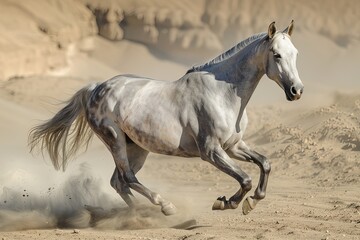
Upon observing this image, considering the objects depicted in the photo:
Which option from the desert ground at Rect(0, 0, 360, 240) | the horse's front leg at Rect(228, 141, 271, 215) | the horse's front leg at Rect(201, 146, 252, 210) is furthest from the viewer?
the desert ground at Rect(0, 0, 360, 240)

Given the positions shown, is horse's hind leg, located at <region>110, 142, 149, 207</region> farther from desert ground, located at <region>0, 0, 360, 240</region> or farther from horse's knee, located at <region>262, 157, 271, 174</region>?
horse's knee, located at <region>262, 157, 271, 174</region>

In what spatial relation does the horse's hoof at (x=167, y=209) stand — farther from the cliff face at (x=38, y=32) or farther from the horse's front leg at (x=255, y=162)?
the cliff face at (x=38, y=32)

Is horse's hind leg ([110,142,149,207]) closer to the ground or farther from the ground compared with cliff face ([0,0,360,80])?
closer to the ground

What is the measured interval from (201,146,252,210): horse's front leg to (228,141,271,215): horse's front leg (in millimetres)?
109

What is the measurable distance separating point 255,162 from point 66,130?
200 cm

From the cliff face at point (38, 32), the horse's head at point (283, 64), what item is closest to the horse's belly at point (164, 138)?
the horse's head at point (283, 64)

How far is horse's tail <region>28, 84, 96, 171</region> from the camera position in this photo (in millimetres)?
7367

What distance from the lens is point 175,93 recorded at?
6457 millimetres

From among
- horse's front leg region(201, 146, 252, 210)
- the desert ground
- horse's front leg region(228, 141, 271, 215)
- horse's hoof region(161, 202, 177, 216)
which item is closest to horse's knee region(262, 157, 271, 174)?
horse's front leg region(228, 141, 271, 215)

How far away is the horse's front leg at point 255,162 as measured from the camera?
6.21 metres

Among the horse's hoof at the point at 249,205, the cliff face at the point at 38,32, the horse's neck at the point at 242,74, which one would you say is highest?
the cliff face at the point at 38,32

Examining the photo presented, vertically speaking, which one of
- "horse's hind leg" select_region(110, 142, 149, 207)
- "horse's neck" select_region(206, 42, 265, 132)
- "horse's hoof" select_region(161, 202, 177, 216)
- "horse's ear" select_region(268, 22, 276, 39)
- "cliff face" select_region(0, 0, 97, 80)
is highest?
"cliff face" select_region(0, 0, 97, 80)

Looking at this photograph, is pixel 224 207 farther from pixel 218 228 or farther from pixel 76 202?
pixel 76 202

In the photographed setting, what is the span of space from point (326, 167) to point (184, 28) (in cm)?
1042
